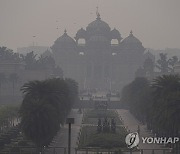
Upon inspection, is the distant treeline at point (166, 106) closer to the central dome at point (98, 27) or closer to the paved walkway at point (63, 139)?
the paved walkway at point (63, 139)

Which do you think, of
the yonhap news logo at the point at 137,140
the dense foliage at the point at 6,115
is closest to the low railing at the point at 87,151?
the yonhap news logo at the point at 137,140

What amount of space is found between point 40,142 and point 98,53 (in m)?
116

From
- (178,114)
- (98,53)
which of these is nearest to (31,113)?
(178,114)

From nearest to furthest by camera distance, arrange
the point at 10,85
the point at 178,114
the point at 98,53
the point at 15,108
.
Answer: the point at 178,114 < the point at 15,108 < the point at 10,85 < the point at 98,53

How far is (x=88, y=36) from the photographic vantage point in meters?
166

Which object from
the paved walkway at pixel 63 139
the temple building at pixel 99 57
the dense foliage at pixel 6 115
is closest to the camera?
the paved walkway at pixel 63 139

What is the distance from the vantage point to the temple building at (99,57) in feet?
518

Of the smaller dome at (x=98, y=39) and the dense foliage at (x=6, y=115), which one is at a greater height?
the smaller dome at (x=98, y=39)

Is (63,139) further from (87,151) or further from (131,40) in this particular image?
(131,40)

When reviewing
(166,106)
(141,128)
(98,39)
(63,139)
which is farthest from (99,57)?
(166,106)

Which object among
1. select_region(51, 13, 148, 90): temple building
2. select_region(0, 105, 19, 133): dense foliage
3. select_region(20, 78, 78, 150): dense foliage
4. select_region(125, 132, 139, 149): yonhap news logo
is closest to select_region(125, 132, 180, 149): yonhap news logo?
select_region(125, 132, 139, 149): yonhap news logo

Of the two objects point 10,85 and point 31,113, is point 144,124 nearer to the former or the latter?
point 31,113

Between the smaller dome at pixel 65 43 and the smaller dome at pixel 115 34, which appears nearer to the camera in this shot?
the smaller dome at pixel 65 43

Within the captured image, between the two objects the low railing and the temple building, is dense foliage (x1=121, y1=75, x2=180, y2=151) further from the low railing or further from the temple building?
the temple building
